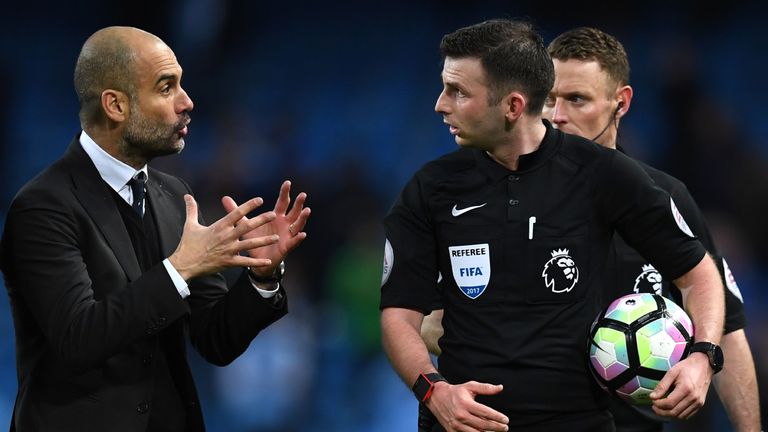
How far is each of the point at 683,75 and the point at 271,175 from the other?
11.1 ft

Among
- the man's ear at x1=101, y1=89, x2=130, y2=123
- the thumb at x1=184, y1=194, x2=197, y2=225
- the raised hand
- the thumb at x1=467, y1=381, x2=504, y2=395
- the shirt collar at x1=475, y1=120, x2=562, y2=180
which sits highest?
the man's ear at x1=101, y1=89, x2=130, y2=123

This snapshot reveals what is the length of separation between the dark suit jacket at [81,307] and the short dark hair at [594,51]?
5.91 feet

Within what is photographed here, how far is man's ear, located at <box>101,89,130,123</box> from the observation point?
12.9 feet

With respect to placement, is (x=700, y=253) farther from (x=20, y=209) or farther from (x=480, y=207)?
(x=20, y=209)

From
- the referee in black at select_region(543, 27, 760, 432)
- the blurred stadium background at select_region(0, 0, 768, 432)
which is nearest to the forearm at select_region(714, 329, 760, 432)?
the referee in black at select_region(543, 27, 760, 432)

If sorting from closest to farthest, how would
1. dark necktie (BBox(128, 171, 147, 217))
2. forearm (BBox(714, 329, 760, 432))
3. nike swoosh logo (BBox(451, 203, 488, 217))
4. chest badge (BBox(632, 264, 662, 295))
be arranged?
nike swoosh logo (BBox(451, 203, 488, 217))
dark necktie (BBox(128, 171, 147, 217))
forearm (BBox(714, 329, 760, 432))
chest badge (BBox(632, 264, 662, 295))

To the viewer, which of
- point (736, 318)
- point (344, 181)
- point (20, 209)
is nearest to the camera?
point (20, 209)

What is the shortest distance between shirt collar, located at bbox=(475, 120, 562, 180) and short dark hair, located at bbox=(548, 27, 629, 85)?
1052 millimetres

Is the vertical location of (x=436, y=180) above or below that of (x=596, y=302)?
above

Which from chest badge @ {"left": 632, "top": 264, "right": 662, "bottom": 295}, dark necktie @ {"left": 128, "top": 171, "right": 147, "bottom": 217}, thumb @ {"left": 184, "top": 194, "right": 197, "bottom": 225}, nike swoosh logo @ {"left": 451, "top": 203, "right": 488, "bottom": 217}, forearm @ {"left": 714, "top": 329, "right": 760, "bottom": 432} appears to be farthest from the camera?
chest badge @ {"left": 632, "top": 264, "right": 662, "bottom": 295}

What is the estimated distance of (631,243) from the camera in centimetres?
392

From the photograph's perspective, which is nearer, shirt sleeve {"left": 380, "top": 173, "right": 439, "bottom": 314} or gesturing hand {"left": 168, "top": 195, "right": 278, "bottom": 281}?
gesturing hand {"left": 168, "top": 195, "right": 278, "bottom": 281}

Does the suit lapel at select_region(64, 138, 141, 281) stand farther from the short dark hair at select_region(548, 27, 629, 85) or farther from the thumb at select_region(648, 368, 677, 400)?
the short dark hair at select_region(548, 27, 629, 85)

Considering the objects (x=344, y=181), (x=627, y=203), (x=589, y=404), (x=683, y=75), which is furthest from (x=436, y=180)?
(x=683, y=75)
